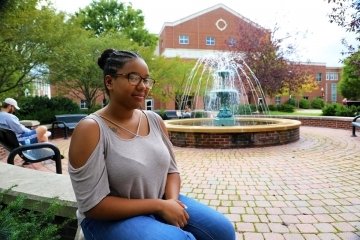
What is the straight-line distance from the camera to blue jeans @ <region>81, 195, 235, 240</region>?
171 centimetres

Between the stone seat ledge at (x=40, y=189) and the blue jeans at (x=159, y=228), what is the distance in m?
0.35

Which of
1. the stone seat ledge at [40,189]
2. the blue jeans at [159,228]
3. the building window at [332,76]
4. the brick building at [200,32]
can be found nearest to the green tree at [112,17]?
the brick building at [200,32]

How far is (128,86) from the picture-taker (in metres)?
1.98

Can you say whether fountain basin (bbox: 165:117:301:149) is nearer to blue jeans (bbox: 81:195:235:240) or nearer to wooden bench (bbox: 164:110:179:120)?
blue jeans (bbox: 81:195:235:240)

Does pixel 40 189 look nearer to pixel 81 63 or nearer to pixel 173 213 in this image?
pixel 173 213

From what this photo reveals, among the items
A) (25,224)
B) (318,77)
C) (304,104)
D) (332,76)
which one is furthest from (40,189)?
(332,76)

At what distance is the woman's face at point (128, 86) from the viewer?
6.49 ft

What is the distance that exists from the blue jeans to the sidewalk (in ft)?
4.42

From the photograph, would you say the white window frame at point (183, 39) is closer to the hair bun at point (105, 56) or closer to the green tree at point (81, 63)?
the green tree at point (81, 63)

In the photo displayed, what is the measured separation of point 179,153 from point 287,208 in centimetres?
448


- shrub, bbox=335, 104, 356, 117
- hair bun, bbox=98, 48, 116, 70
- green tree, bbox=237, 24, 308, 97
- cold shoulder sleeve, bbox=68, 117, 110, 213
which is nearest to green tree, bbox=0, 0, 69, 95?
hair bun, bbox=98, 48, 116, 70

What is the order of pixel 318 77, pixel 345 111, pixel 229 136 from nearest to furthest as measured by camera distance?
pixel 229 136, pixel 345 111, pixel 318 77

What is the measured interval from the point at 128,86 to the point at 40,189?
4.08ft

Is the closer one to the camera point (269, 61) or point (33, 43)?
point (33, 43)
